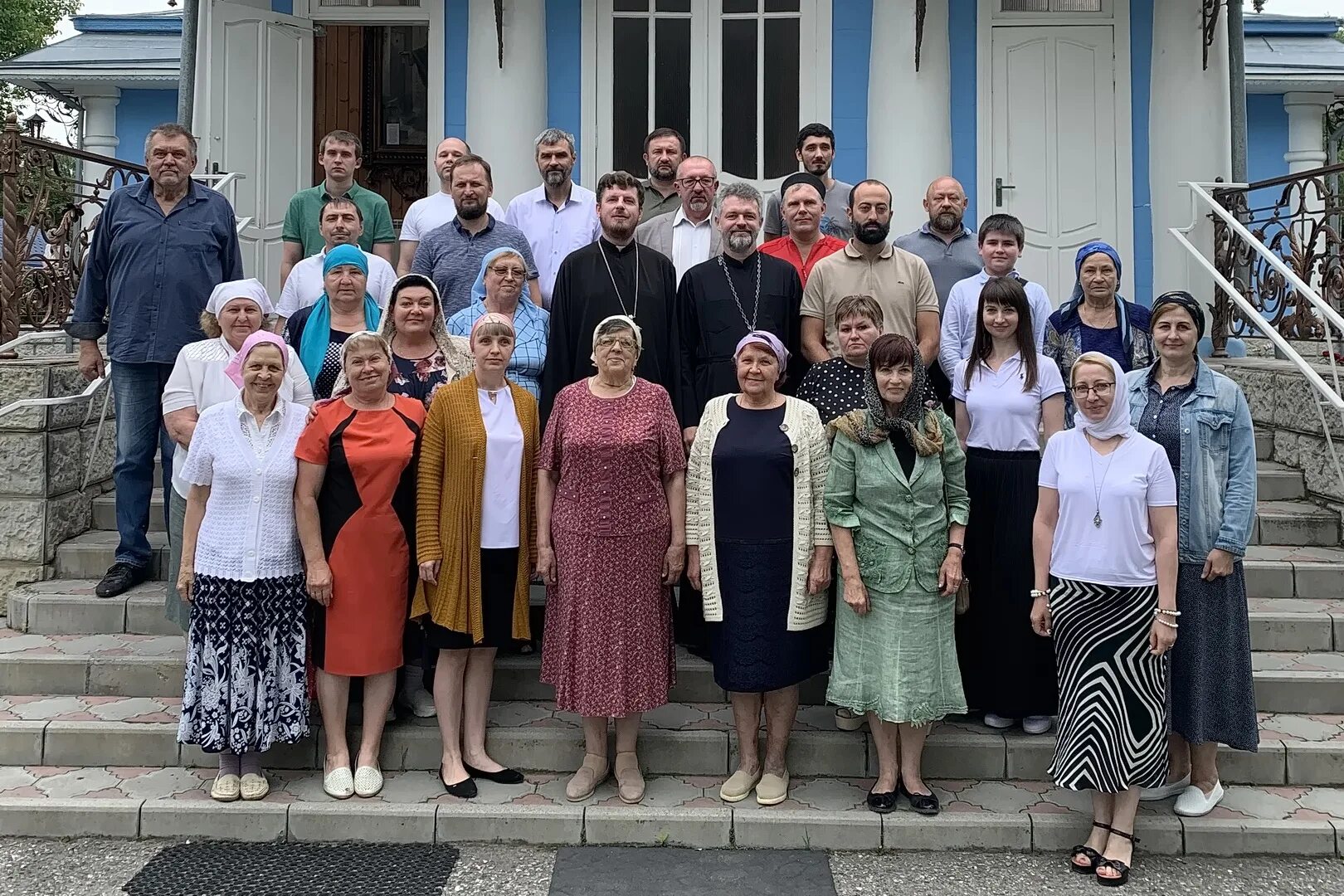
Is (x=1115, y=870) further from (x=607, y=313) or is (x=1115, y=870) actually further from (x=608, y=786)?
(x=607, y=313)

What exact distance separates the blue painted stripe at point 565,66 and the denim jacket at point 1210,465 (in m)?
5.44

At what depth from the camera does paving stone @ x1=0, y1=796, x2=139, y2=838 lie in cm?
401

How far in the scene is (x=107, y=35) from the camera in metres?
13.8

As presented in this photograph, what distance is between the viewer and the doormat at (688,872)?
3635 mm

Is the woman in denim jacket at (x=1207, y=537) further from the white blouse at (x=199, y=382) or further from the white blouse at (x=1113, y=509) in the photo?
the white blouse at (x=199, y=382)

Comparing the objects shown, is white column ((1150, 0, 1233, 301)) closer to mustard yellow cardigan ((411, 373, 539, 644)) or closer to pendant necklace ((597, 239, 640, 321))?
pendant necklace ((597, 239, 640, 321))

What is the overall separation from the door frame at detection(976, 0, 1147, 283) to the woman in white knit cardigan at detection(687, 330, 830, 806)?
4.78 m

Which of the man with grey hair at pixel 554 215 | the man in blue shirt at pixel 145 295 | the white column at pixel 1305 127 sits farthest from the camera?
the white column at pixel 1305 127

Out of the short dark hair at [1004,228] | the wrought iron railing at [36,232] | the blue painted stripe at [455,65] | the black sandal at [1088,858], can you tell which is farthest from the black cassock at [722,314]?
the blue painted stripe at [455,65]

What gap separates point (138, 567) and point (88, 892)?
2110 mm

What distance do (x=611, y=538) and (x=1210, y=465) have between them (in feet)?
7.20

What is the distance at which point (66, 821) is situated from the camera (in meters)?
4.02

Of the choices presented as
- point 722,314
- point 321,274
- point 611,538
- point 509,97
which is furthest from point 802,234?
point 509,97

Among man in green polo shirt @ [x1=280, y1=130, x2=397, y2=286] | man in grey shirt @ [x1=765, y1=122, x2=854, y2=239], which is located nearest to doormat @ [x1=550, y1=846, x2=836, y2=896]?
man in grey shirt @ [x1=765, y1=122, x2=854, y2=239]
